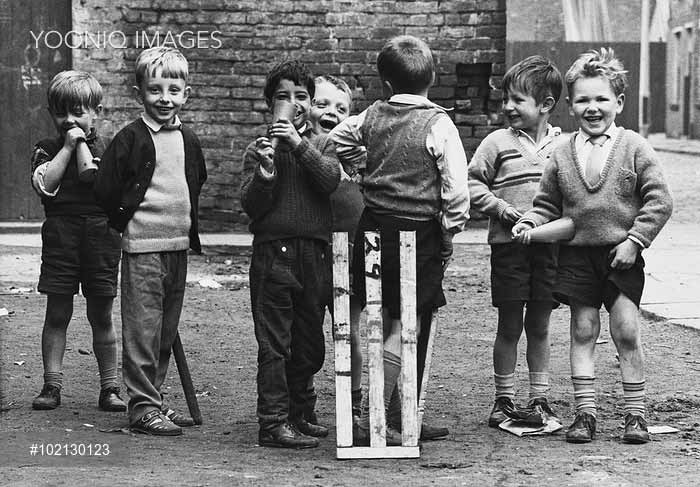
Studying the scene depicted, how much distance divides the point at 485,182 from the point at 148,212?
153 centimetres

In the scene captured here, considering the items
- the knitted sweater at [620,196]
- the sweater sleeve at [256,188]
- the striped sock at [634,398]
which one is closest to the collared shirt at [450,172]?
the knitted sweater at [620,196]

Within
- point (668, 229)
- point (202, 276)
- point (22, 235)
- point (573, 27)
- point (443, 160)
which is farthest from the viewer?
point (573, 27)

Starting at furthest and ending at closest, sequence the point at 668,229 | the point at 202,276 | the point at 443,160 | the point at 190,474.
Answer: the point at 668,229, the point at 202,276, the point at 443,160, the point at 190,474

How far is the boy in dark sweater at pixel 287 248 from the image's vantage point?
506 centimetres

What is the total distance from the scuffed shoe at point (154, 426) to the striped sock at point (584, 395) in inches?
68.1

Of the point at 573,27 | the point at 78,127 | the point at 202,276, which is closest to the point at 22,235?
the point at 202,276

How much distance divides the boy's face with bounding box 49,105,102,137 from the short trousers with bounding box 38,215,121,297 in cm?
42

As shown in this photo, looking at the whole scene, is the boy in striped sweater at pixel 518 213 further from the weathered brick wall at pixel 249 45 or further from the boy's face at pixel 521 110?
the weathered brick wall at pixel 249 45

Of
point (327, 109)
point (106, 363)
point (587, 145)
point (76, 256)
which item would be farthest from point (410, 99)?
point (106, 363)

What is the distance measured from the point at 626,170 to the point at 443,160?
0.81m

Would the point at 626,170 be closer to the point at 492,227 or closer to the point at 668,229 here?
the point at 492,227

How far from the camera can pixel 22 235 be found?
11367 millimetres

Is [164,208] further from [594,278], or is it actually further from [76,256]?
[594,278]

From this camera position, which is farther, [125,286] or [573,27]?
[573,27]
